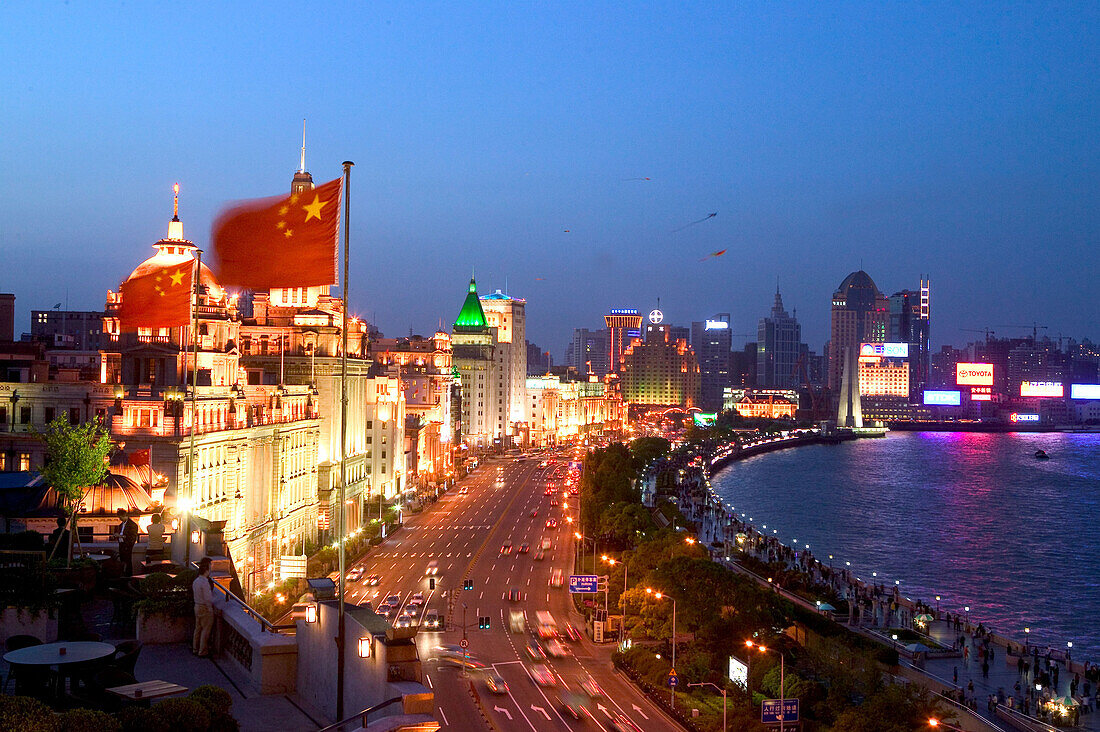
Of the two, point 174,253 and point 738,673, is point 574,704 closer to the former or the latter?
point 738,673

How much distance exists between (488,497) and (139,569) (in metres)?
69.8

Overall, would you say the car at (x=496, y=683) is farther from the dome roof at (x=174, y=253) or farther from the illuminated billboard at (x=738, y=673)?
the dome roof at (x=174, y=253)

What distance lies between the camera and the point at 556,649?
39125 mm

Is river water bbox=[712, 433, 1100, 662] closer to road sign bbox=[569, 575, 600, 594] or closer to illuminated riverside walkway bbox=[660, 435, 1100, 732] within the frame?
illuminated riverside walkway bbox=[660, 435, 1100, 732]

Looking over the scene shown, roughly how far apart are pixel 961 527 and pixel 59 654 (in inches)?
3543

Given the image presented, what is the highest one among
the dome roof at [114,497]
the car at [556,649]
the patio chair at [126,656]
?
the patio chair at [126,656]

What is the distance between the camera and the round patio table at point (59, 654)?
11.8 metres

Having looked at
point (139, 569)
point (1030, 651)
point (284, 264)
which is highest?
point (284, 264)

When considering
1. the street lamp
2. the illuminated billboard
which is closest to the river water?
the street lamp

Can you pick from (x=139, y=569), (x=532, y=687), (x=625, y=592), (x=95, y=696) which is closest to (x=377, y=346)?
(x=625, y=592)

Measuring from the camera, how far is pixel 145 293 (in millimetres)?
33094

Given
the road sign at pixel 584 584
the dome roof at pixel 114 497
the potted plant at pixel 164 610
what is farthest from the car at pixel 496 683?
the potted plant at pixel 164 610

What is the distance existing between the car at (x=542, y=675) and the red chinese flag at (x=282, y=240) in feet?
63.4

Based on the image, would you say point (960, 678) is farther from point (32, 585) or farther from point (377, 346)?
point (377, 346)
